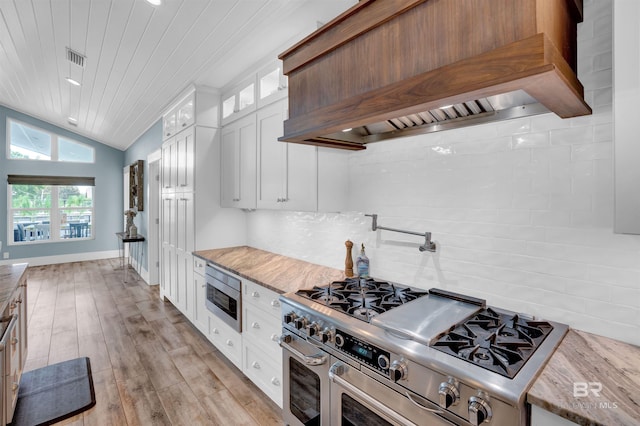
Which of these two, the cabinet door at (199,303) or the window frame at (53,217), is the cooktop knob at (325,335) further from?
the window frame at (53,217)

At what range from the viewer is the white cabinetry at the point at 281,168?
2162mm

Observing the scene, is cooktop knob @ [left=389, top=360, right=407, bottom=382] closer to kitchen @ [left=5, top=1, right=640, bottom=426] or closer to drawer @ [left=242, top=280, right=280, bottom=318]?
kitchen @ [left=5, top=1, right=640, bottom=426]

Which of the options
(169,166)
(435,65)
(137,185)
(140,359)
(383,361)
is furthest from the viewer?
(137,185)

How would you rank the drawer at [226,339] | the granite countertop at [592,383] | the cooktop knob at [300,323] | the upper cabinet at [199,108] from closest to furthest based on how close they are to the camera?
the granite countertop at [592,383] < the cooktop knob at [300,323] < the drawer at [226,339] < the upper cabinet at [199,108]

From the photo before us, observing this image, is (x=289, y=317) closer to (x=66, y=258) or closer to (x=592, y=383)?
(x=592, y=383)

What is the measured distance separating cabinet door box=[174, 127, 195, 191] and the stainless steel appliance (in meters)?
1.06

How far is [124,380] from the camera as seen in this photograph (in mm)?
2650

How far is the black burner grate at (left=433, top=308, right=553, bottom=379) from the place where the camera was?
41.4 inches

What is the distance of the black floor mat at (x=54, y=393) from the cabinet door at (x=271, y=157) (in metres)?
2.03

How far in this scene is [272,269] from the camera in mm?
2486

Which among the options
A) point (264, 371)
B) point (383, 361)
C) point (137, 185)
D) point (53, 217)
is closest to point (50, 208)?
point (53, 217)

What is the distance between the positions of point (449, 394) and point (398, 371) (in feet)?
0.65

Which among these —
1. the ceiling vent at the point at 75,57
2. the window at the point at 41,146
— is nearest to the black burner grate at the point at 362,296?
the ceiling vent at the point at 75,57

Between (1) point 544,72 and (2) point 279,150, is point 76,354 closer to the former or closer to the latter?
(2) point 279,150
